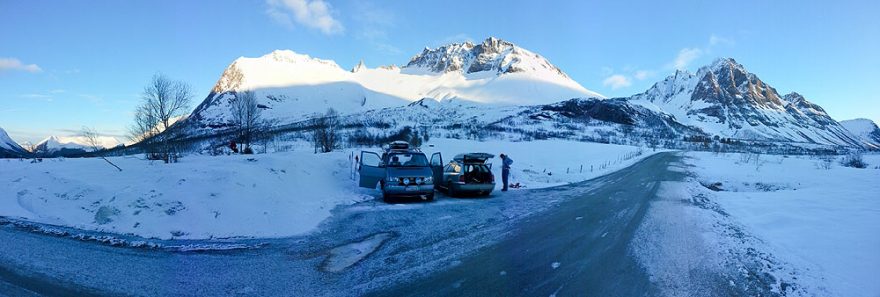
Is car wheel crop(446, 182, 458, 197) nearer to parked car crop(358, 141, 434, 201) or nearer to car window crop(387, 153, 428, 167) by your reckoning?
parked car crop(358, 141, 434, 201)

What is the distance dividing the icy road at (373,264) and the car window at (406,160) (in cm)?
455

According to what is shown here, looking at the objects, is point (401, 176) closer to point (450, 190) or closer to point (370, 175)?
point (370, 175)

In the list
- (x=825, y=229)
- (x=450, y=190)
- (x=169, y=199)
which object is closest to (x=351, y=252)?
(x=169, y=199)

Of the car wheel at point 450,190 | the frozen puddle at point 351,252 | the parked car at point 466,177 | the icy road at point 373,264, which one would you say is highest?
the parked car at point 466,177

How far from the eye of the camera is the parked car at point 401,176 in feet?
42.8

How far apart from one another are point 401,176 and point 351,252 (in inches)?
236

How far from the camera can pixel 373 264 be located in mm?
6363

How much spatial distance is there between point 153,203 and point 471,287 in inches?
301

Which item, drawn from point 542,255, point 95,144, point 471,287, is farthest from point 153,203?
point 95,144

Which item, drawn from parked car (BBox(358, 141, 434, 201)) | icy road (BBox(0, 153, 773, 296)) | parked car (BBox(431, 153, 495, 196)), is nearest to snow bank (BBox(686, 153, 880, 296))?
icy road (BBox(0, 153, 773, 296))

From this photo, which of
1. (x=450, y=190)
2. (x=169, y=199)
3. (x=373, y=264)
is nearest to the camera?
(x=373, y=264)

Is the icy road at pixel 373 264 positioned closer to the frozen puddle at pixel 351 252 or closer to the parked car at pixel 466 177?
the frozen puddle at pixel 351 252

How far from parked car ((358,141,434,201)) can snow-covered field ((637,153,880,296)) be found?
6560mm

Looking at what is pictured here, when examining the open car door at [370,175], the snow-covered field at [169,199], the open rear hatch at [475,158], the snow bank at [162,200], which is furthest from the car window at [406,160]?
the snow bank at [162,200]
